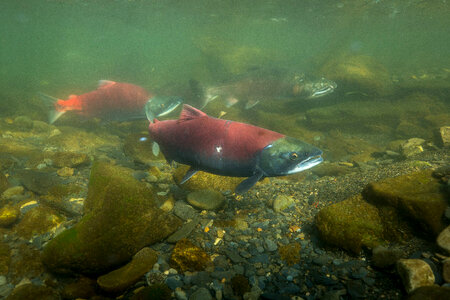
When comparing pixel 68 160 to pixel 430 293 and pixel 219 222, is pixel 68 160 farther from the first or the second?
pixel 430 293

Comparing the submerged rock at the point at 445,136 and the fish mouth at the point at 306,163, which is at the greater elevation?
the fish mouth at the point at 306,163

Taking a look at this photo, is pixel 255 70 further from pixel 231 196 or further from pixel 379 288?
pixel 379 288

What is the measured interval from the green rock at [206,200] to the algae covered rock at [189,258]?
96 cm

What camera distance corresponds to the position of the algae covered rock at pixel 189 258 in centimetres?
230

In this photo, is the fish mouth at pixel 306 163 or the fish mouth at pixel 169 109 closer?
the fish mouth at pixel 306 163

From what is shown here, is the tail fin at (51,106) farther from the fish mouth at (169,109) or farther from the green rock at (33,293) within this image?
the green rock at (33,293)

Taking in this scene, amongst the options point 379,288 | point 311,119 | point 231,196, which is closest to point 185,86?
point 311,119

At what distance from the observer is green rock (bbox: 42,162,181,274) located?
2.21 metres

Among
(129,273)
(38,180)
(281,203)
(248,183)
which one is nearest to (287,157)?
(248,183)

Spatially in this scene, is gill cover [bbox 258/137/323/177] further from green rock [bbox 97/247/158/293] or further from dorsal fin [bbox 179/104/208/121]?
green rock [bbox 97/247/158/293]

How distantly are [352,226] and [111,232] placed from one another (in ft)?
8.41

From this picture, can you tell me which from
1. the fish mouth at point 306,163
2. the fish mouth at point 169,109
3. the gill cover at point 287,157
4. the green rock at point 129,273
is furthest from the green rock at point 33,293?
the fish mouth at point 169,109

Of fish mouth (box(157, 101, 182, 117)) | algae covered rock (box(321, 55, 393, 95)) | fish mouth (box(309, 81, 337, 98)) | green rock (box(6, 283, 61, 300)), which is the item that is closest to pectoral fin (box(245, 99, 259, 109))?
fish mouth (box(309, 81, 337, 98))

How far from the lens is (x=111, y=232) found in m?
2.35
